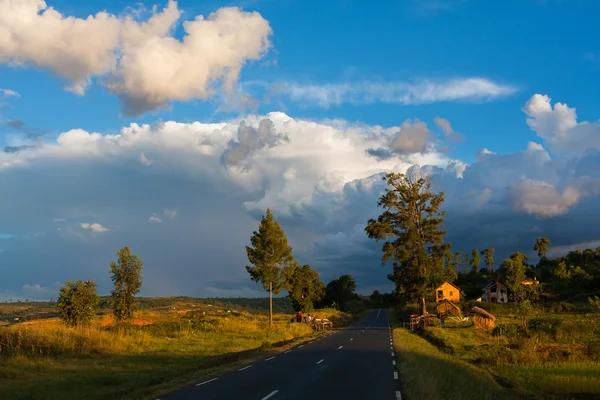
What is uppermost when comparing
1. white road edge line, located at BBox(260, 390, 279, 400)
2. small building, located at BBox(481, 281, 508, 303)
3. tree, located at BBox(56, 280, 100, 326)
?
tree, located at BBox(56, 280, 100, 326)

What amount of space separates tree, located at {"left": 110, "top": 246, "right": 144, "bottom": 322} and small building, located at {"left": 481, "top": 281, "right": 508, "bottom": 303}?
91.8 m

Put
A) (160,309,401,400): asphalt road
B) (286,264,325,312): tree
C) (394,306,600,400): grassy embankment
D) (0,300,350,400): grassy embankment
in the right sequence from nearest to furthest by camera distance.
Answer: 1. (160,309,401,400): asphalt road
2. (0,300,350,400): grassy embankment
3. (394,306,600,400): grassy embankment
4. (286,264,325,312): tree

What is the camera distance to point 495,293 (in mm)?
119188

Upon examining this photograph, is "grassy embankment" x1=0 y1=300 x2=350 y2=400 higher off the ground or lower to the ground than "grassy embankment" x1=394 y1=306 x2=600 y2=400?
higher

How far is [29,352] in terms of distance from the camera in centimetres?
2098

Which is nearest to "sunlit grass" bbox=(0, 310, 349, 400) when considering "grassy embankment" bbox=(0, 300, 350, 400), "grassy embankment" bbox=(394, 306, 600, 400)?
"grassy embankment" bbox=(0, 300, 350, 400)

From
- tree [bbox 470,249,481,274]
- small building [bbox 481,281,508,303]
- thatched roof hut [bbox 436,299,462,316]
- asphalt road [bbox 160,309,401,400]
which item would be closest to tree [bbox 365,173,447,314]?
thatched roof hut [bbox 436,299,462,316]

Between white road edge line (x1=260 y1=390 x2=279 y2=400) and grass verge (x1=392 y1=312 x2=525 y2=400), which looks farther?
white road edge line (x1=260 y1=390 x2=279 y2=400)

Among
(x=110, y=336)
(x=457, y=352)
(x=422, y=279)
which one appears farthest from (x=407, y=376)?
(x=422, y=279)

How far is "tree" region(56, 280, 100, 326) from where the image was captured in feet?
102

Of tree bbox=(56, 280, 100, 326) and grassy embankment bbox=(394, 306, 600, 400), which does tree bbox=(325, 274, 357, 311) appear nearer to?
grassy embankment bbox=(394, 306, 600, 400)

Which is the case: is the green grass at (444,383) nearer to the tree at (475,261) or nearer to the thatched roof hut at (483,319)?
the thatched roof hut at (483,319)

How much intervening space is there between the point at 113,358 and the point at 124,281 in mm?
21386

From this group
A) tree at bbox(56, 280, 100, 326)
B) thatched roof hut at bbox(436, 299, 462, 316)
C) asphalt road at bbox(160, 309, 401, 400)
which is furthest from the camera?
thatched roof hut at bbox(436, 299, 462, 316)
